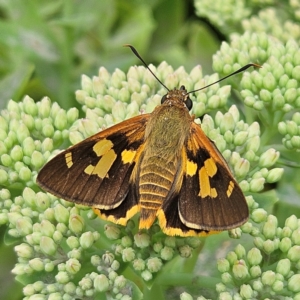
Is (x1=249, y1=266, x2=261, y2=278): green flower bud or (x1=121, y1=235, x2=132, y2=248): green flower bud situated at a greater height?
(x1=121, y1=235, x2=132, y2=248): green flower bud

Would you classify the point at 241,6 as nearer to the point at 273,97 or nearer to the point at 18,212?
the point at 273,97

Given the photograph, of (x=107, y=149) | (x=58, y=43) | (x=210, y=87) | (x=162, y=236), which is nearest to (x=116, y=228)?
(x=162, y=236)

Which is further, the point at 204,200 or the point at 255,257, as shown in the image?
the point at 255,257

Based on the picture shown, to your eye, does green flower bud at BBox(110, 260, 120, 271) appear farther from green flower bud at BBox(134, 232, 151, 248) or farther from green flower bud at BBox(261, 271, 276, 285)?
green flower bud at BBox(261, 271, 276, 285)

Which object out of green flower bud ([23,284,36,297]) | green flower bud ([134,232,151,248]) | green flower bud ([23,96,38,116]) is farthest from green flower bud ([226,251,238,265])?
green flower bud ([23,96,38,116])

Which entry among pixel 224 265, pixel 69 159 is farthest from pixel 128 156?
pixel 224 265

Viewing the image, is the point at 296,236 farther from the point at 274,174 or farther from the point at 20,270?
the point at 20,270
